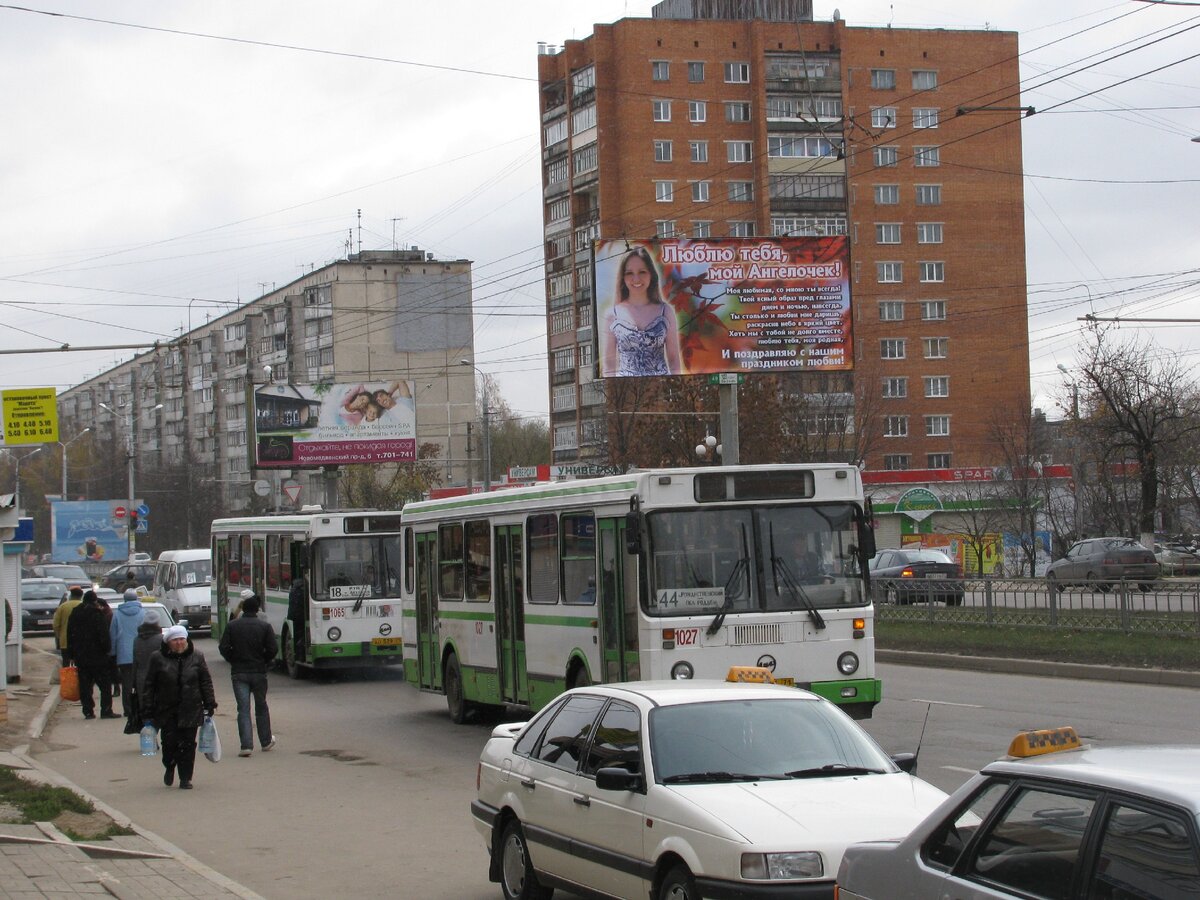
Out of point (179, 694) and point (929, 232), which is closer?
point (179, 694)

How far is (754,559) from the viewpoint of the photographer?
1384cm

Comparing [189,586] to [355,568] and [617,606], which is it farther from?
[617,606]

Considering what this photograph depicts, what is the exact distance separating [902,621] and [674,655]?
58.2ft

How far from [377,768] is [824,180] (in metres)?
76.4

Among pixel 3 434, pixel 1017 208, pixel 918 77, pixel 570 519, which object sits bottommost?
pixel 570 519

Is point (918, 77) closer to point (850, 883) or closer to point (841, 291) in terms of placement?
point (841, 291)

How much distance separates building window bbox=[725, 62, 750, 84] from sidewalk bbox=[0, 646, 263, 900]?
7975cm

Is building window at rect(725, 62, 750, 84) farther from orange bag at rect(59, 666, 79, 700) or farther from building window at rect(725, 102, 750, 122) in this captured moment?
orange bag at rect(59, 666, 79, 700)

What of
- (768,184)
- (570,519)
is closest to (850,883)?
(570,519)

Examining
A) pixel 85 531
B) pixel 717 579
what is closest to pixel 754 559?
pixel 717 579

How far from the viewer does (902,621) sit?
30188 mm

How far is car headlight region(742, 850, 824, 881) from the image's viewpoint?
6520 mm

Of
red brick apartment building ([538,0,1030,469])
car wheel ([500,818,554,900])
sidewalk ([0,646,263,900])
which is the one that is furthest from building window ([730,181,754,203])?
car wheel ([500,818,554,900])

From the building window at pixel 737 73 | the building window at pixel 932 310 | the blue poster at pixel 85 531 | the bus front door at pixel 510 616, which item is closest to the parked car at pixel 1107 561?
the bus front door at pixel 510 616
